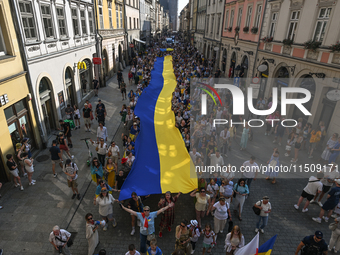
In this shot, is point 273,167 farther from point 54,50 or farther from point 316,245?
point 54,50

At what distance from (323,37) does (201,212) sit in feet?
36.3

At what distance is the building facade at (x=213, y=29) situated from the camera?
1172 inches

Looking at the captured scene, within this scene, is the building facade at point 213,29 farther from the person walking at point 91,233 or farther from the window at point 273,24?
the person walking at point 91,233

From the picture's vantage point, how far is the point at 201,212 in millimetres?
6906

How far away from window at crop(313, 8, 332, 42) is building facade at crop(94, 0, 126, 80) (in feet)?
58.0

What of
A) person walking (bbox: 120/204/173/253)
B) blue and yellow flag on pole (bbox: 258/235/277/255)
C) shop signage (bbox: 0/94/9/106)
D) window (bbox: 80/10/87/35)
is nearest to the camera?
blue and yellow flag on pole (bbox: 258/235/277/255)

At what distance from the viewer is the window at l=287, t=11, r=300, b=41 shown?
536 inches

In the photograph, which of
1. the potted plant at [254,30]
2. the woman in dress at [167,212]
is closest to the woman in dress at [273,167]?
the woman in dress at [167,212]

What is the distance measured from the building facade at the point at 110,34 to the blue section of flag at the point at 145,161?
11.3m

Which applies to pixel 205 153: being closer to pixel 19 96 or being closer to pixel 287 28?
pixel 19 96

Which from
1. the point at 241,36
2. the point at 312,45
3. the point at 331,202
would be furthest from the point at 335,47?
the point at 241,36

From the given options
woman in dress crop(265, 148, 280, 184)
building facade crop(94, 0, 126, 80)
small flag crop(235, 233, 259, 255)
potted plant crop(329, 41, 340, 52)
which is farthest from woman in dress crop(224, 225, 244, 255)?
building facade crop(94, 0, 126, 80)

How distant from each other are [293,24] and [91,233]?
16.0 meters

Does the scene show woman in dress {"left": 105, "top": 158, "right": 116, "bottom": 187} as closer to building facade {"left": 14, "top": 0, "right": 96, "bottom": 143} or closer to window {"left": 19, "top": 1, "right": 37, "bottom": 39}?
building facade {"left": 14, "top": 0, "right": 96, "bottom": 143}
